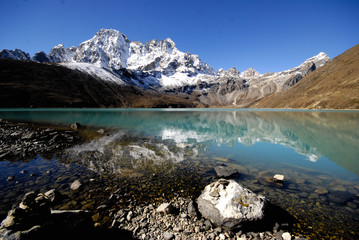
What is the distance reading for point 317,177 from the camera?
43.1 ft

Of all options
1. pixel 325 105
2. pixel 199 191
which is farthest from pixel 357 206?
pixel 325 105

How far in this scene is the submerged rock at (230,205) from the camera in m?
7.33

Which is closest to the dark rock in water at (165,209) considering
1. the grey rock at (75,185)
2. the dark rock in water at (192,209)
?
the dark rock in water at (192,209)

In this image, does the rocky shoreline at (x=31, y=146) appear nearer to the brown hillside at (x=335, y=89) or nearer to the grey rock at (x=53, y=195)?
the grey rock at (x=53, y=195)

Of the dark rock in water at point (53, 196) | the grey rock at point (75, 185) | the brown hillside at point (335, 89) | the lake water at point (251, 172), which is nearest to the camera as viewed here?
the lake water at point (251, 172)

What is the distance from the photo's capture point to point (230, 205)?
7.71 meters

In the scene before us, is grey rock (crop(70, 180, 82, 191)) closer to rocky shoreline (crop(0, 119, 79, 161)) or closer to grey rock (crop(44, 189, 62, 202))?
grey rock (crop(44, 189, 62, 202))

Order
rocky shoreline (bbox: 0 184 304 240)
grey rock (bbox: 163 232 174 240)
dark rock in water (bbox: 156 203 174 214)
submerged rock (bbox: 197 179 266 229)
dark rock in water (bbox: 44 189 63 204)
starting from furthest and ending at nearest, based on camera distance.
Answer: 1. dark rock in water (bbox: 44 189 63 204)
2. dark rock in water (bbox: 156 203 174 214)
3. submerged rock (bbox: 197 179 266 229)
4. grey rock (bbox: 163 232 174 240)
5. rocky shoreline (bbox: 0 184 304 240)

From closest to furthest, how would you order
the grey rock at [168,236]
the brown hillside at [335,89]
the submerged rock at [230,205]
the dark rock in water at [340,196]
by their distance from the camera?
the grey rock at [168,236] → the submerged rock at [230,205] → the dark rock in water at [340,196] → the brown hillside at [335,89]

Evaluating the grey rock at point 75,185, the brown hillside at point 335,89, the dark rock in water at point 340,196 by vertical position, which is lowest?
the grey rock at point 75,185

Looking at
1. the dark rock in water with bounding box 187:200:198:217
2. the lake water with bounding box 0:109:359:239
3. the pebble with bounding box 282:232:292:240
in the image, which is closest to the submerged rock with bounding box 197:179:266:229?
the dark rock in water with bounding box 187:200:198:217

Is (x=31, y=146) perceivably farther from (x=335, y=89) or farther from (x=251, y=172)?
(x=335, y=89)

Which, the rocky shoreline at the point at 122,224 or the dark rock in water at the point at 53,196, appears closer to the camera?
the rocky shoreline at the point at 122,224

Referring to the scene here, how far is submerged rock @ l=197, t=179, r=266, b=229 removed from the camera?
733 centimetres
